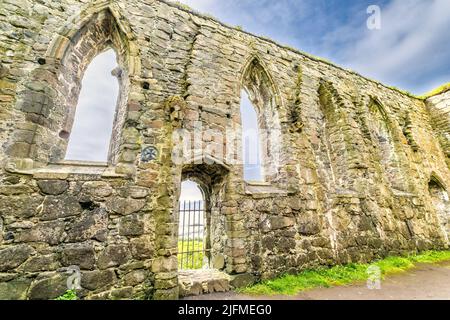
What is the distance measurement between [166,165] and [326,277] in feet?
13.4

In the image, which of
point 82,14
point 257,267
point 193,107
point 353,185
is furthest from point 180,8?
point 353,185

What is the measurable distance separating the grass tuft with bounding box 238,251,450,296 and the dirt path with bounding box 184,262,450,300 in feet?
0.67

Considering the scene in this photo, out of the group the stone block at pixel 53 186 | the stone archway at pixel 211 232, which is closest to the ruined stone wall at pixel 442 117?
the stone archway at pixel 211 232

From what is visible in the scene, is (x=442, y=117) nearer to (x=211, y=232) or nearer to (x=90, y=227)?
(x=211, y=232)

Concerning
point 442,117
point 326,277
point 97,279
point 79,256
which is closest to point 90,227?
point 79,256

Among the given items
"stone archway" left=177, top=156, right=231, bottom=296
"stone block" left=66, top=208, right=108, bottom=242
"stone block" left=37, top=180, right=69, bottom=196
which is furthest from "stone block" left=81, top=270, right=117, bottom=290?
"stone block" left=37, top=180, right=69, bottom=196

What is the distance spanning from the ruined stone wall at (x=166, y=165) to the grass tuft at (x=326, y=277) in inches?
7.9

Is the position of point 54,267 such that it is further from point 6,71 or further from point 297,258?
point 297,258

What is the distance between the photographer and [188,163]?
167 inches

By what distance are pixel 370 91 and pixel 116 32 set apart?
29.5 feet

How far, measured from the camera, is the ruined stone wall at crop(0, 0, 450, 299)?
316 centimetres

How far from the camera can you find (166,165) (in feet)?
13.2

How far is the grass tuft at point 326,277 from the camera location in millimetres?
3822

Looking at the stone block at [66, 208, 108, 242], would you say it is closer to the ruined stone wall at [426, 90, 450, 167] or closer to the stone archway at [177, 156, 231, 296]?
the stone archway at [177, 156, 231, 296]
